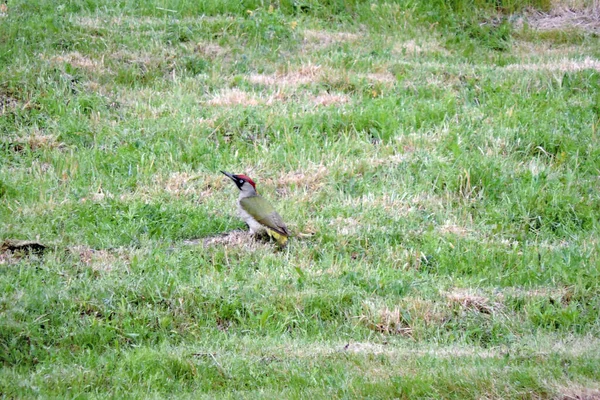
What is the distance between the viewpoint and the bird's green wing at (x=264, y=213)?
9.33 m

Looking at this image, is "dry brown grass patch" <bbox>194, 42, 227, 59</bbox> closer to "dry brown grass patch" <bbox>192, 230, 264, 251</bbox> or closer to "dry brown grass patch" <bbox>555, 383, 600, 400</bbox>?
"dry brown grass patch" <bbox>192, 230, 264, 251</bbox>

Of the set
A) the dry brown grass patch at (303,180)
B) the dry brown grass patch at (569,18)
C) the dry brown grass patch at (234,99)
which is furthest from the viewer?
the dry brown grass patch at (569,18)

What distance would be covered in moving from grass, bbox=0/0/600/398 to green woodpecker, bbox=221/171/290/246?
0.20 m

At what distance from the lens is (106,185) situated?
10.6 meters

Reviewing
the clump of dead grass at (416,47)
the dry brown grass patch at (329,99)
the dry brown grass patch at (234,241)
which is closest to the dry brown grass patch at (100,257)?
the dry brown grass patch at (234,241)

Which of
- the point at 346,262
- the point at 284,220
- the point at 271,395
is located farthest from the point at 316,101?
the point at 271,395

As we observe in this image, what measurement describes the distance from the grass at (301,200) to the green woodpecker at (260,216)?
196mm

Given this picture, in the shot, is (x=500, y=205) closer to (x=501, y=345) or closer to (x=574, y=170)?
(x=574, y=170)

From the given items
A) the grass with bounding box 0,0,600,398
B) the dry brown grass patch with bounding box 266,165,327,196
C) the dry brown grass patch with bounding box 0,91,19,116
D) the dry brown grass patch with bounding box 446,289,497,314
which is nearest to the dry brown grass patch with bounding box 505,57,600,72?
the grass with bounding box 0,0,600,398

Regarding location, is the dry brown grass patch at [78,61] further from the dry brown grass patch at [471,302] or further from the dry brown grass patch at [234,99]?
the dry brown grass patch at [471,302]

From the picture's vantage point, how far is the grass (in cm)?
695

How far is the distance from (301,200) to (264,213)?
3.62ft

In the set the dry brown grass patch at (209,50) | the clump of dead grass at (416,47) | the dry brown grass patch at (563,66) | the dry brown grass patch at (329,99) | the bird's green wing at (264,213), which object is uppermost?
the dry brown grass patch at (563,66)

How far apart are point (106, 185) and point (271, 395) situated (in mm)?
4990
